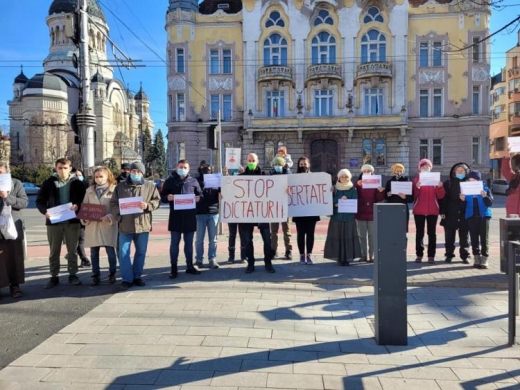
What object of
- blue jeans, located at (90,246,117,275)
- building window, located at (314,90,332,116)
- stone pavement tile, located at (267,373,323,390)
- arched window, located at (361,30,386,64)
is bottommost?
stone pavement tile, located at (267,373,323,390)

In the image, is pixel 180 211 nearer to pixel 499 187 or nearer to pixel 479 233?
pixel 479 233

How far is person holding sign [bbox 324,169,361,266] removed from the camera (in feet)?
26.9

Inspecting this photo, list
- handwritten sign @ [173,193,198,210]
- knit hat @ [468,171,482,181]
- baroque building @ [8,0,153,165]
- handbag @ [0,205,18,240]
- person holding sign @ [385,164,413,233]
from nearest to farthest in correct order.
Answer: handbag @ [0,205,18,240], handwritten sign @ [173,193,198,210], knit hat @ [468,171,482,181], person holding sign @ [385,164,413,233], baroque building @ [8,0,153,165]

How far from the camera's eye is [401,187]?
8242 mm

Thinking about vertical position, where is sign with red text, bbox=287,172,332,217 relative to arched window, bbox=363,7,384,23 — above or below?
below

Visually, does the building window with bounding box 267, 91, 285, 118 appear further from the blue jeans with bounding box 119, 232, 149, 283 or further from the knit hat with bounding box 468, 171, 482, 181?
the blue jeans with bounding box 119, 232, 149, 283

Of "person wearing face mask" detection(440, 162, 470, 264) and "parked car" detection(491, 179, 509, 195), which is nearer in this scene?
"person wearing face mask" detection(440, 162, 470, 264)

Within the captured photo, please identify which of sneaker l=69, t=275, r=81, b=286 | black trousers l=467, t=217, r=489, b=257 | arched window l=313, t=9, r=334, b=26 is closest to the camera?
sneaker l=69, t=275, r=81, b=286

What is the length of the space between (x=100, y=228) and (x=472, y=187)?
6.46 meters

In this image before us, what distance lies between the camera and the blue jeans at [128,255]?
6.88 m

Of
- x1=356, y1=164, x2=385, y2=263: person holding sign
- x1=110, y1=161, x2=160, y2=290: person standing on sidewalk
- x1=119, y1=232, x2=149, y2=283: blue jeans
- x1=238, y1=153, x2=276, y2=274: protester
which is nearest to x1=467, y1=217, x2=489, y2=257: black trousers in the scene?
x1=356, y1=164, x2=385, y2=263: person holding sign

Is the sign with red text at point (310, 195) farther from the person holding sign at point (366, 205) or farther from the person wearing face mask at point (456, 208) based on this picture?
the person wearing face mask at point (456, 208)

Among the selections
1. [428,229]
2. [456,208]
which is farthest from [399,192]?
[456,208]

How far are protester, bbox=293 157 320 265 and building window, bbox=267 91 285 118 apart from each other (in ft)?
94.3
